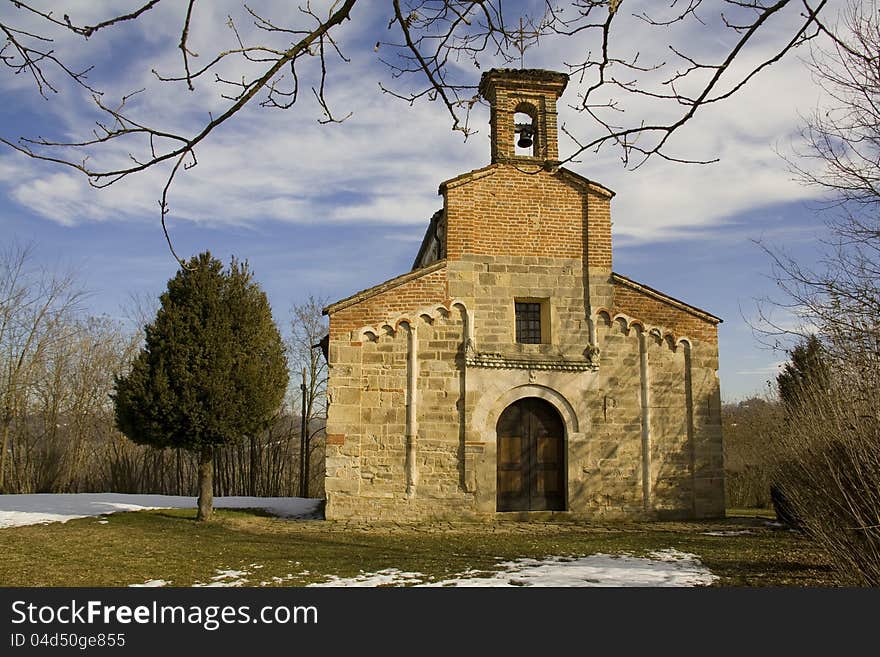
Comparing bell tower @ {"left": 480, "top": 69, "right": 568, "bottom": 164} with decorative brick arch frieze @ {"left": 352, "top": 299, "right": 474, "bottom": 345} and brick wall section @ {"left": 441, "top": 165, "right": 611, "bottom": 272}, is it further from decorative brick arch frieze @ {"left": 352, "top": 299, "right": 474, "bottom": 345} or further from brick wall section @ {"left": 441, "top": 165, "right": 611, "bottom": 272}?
decorative brick arch frieze @ {"left": 352, "top": 299, "right": 474, "bottom": 345}

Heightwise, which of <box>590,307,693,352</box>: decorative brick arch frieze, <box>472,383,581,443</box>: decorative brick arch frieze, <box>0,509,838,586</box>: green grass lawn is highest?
<box>590,307,693,352</box>: decorative brick arch frieze

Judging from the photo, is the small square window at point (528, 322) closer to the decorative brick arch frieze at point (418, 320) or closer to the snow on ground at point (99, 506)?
the decorative brick arch frieze at point (418, 320)

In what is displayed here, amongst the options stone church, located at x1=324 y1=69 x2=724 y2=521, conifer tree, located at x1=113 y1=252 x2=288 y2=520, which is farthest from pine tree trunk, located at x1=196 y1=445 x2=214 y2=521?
stone church, located at x1=324 y1=69 x2=724 y2=521

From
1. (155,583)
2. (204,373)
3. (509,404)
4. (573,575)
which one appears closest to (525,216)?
(509,404)

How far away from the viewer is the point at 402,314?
1312 cm

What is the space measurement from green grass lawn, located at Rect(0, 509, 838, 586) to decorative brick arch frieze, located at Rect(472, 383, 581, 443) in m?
1.79

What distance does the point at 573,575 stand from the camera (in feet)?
23.8

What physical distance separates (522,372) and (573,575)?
6247 mm

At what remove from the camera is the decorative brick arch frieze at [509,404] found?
12.9 m

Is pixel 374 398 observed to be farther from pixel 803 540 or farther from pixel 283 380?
pixel 803 540

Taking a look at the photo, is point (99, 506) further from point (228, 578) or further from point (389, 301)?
point (228, 578)

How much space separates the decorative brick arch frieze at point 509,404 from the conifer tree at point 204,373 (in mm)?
4016

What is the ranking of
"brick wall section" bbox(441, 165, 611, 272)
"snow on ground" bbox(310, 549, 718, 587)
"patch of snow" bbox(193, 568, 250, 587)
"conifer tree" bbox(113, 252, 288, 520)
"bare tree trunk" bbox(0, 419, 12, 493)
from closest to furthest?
"snow on ground" bbox(310, 549, 718, 587)
"patch of snow" bbox(193, 568, 250, 587)
"conifer tree" bbox(113, 252, 288, 520)
"brick wall section" bbox(441, 165, 611, 272)
"bare tree trunk" bbox(0, 419, 12, 493)

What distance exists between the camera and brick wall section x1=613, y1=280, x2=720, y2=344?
13.8m
